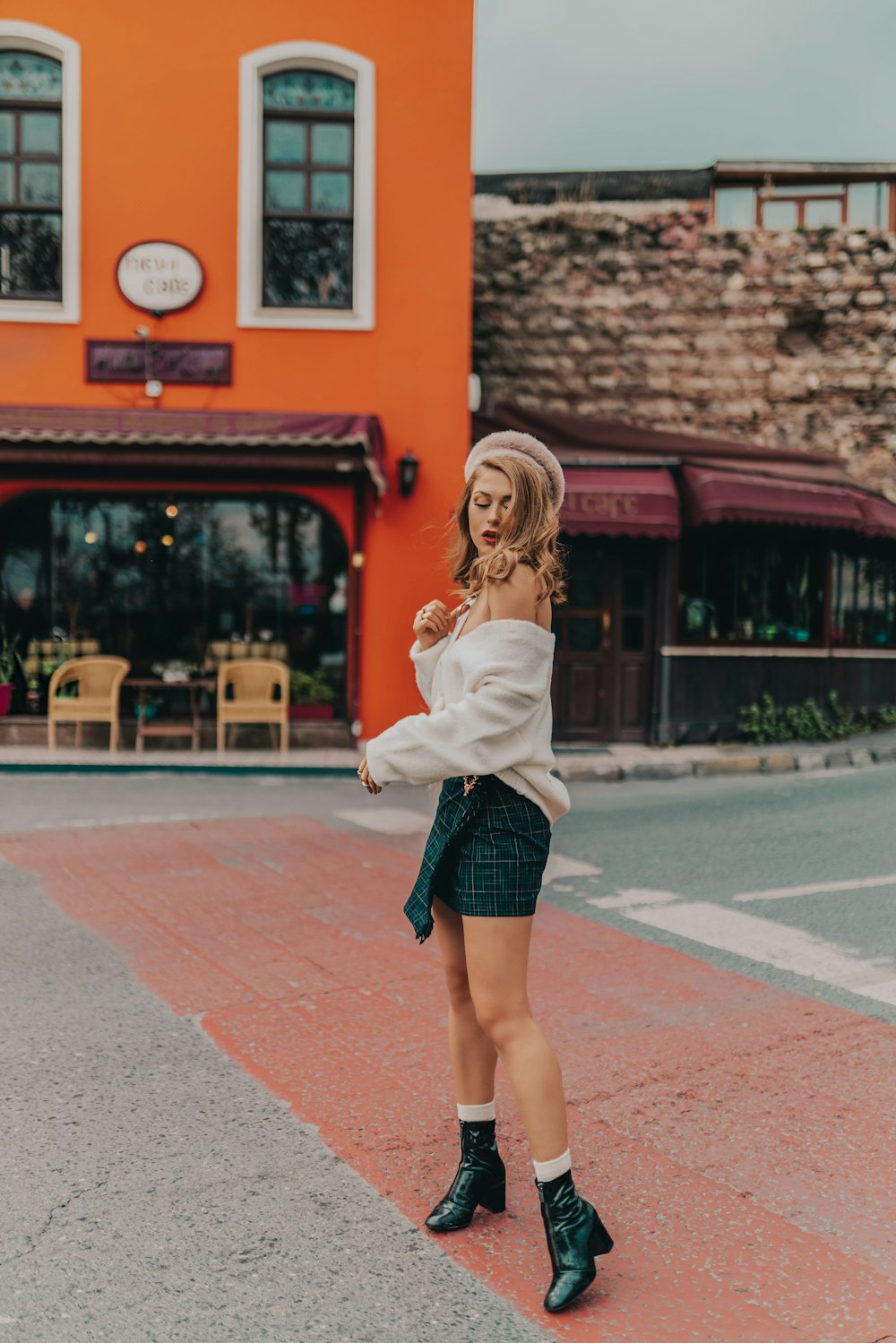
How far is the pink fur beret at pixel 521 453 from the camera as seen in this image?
280 cm

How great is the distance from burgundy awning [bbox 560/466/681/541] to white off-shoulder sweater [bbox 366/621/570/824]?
32.2 ft

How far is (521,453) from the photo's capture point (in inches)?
110

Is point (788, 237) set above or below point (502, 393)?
above

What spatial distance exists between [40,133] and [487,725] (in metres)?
12.5

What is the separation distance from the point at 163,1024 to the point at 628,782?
7736 mm

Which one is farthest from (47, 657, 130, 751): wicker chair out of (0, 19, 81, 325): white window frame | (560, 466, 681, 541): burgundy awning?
(560, 466, 681, 541): burgundy awning

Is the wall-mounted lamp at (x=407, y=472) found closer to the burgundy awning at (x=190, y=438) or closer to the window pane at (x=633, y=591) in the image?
the burgundy awning at (x=190, y=438)

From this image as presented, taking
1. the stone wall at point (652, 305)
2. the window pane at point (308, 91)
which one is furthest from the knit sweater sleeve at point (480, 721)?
the stone wall at point (652, 305)

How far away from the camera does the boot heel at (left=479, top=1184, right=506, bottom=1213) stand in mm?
2947

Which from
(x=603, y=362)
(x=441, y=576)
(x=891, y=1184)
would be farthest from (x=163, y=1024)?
(x=603, y=362)

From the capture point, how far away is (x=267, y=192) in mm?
12812

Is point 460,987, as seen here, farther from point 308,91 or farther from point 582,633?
point 308,91

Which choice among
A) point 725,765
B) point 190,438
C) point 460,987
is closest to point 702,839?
point 725,765

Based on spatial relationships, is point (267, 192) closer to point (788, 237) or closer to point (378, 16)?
point (378, 16)
